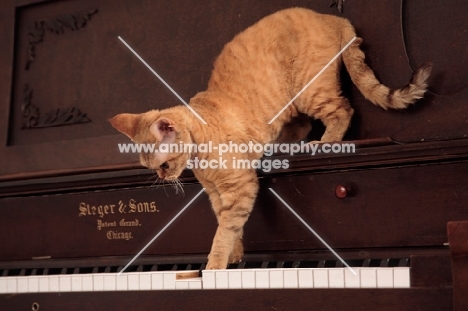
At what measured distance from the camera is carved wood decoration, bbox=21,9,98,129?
9.62 ft

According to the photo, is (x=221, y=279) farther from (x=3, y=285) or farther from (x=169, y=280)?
(x=3, y=285)

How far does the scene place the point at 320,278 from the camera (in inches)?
79.0

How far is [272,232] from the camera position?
7.65 feet

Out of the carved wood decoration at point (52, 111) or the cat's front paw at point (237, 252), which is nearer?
the cat's front paw at point (237, 252)

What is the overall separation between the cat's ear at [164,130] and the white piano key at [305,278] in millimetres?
577

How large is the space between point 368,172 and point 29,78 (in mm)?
1473

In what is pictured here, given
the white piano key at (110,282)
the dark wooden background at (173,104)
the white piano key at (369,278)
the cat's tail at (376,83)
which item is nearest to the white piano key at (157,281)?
the white piano key at (110,282)

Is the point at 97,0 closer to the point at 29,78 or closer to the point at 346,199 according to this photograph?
the point at 29,78

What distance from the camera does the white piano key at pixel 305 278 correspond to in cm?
201

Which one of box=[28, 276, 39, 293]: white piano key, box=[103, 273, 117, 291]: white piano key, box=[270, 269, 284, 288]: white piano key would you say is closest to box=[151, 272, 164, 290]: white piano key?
box=[103, 273, 117, 291]: white piano key

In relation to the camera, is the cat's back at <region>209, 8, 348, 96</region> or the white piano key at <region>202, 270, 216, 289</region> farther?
the cat's back at <region>209, 8, 348, 96</region>

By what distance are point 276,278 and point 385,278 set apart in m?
0.29

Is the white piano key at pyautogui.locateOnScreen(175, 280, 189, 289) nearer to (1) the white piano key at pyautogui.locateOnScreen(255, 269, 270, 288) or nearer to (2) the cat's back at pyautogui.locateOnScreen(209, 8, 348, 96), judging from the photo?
(1) the white piano key at pyautogui.locateOnScreen(255, 269, 270, 288)

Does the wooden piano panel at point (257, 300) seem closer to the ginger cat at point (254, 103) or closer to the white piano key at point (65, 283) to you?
the white piano key at point (65, 283)
